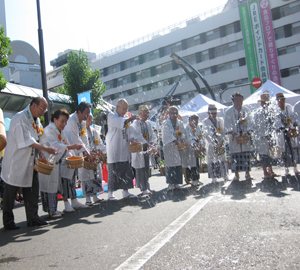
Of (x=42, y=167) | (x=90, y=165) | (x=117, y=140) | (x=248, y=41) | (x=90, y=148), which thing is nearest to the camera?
(x=42, y=167)

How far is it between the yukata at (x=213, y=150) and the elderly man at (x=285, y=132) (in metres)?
1.27

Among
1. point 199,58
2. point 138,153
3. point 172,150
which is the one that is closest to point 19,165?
point 138,153

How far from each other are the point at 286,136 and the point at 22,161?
560 cm

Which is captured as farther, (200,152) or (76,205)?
(200,152)

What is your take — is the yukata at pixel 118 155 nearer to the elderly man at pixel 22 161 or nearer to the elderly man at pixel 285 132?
the elderly man at pixel 22 161

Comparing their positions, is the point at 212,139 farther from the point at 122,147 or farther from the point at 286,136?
the point at 122,147

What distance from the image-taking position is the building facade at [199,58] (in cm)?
3553

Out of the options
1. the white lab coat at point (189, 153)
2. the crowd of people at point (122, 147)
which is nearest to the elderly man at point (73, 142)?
the crowd of people at point (122, 147)

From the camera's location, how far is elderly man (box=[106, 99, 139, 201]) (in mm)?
6504

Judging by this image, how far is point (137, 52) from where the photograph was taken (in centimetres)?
5138

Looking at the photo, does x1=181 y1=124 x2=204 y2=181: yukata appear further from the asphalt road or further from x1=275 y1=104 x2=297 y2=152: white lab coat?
the asphalt road

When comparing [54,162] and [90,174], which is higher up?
[54,162]

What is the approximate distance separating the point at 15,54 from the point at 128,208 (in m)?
54.8

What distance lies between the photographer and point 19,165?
4.58 meters
